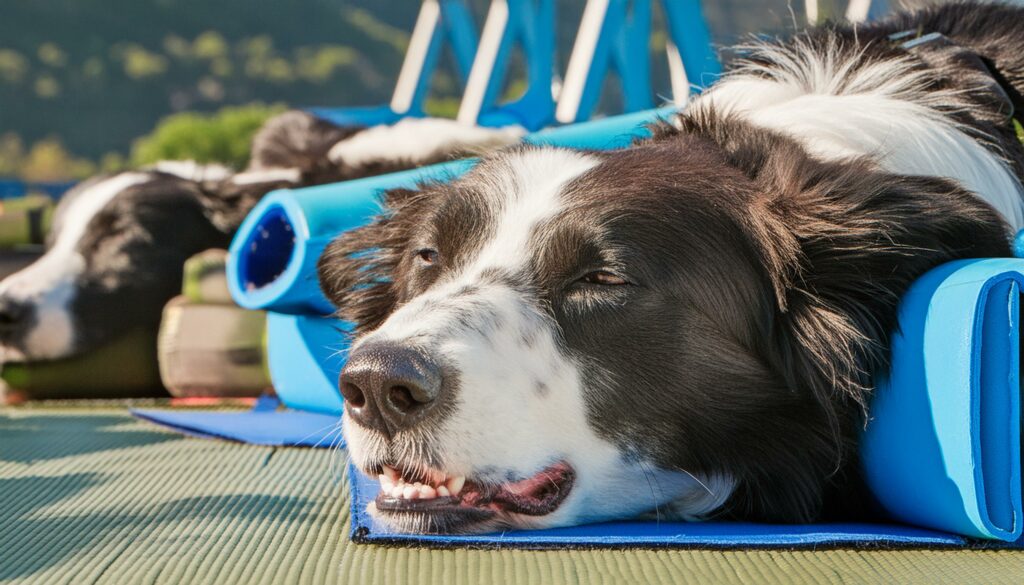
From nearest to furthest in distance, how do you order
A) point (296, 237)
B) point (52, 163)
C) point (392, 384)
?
point (392, 384) → point (296, 237) → point (52, 163)

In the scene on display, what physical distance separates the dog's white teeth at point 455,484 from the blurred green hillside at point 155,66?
50.1 m

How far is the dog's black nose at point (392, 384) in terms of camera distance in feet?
6.19

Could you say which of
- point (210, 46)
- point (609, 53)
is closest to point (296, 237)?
point (609, 53)

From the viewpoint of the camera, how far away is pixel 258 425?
11.3 feet

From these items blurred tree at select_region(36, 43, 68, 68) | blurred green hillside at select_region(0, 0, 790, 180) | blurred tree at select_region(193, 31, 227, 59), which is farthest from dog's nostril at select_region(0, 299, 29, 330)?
blurred tree at select_region(193, 31, 227, 59)

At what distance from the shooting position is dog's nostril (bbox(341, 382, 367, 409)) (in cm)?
198

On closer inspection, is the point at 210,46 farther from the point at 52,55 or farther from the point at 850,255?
the point at 850,255

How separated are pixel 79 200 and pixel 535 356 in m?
3.51

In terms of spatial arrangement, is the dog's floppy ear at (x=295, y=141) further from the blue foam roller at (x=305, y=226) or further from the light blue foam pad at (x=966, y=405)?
the light blue foam pad at (x=966, y=405)

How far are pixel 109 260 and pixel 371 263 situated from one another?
2299 millimetres

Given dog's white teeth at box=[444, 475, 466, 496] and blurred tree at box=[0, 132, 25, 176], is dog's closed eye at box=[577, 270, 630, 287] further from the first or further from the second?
blurred tree at box=[0, 132, 25, 176]

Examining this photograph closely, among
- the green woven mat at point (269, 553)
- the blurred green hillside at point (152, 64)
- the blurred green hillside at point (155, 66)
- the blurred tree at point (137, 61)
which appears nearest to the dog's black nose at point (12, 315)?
the green woven mat at point (269, 553)

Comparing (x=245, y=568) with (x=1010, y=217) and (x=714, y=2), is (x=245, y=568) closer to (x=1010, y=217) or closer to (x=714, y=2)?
(x=1010, y=217)

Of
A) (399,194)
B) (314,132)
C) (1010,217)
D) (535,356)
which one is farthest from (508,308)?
(314,132)
